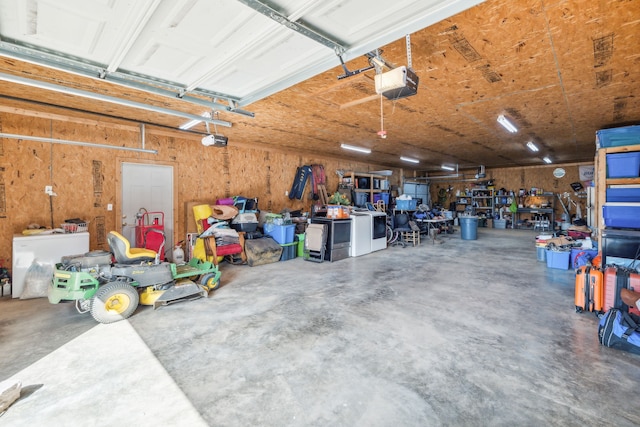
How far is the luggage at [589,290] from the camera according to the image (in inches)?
128

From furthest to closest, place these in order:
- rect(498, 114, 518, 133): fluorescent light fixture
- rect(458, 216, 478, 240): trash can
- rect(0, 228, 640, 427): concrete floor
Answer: rect(458, 216, 478, 240): trash can, rect(498, 114, 518, 133): fluorescent light fixture, rect(0, 228, 640, 427): concrete floor

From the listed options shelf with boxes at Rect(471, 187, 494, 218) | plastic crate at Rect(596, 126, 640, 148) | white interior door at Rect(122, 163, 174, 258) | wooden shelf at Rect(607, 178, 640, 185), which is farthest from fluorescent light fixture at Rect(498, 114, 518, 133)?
shelf with boxes at Rect(471, 187, 494, 218)

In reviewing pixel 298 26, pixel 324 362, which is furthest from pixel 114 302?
pixel 298 26

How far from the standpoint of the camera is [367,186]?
10.3 metres

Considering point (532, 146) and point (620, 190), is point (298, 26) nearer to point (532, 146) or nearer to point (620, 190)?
point (620, 190)

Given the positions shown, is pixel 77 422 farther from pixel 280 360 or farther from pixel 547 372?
pixel 547 372

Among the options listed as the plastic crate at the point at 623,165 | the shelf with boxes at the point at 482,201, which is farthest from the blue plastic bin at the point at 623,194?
the shelf with boxes at the point at 482,201

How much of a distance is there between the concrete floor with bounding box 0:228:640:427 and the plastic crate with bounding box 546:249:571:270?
5.70 ft

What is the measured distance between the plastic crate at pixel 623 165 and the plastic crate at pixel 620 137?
0.19 m

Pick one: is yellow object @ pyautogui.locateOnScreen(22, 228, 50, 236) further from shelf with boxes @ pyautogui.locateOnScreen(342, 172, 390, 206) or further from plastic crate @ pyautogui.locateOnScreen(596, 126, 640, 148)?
plastic crate @ pyautogui.locateOnScreen(596, 126, 640, 148)

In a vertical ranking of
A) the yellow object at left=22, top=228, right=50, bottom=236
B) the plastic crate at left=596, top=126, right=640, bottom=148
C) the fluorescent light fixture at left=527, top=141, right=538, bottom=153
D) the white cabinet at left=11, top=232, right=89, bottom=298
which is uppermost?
the fluorescent light fixture at left=527, top=141, right=538, bottom=153

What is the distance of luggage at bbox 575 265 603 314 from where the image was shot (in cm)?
325

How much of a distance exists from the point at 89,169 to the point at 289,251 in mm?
4034

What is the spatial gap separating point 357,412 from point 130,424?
1.36 metres
